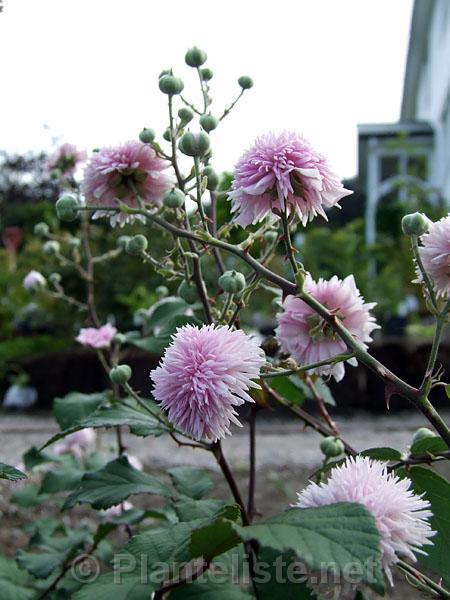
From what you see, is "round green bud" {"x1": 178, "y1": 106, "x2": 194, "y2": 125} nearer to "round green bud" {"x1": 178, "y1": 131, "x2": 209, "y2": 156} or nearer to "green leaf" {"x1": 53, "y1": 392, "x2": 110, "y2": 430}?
"round green bud" {"x1": 178, "y1": 131, "x2": 209, "y2": 156}

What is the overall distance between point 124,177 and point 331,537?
58 centimetres

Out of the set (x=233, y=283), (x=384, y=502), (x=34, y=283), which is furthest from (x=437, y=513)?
(x=34, y=283)

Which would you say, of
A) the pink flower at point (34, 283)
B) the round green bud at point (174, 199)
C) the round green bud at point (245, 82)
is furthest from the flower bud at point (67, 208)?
the pink flower at point (34, 283)

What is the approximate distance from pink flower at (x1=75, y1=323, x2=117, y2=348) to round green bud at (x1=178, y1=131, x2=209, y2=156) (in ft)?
2.50

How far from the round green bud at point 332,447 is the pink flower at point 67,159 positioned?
961 millimetres

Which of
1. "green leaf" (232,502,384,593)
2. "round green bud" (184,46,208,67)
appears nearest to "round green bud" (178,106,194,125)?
"round green bud" (184,46,208,67)

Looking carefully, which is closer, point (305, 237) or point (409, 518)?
point (409, 518)

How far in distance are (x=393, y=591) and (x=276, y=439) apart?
123 inches

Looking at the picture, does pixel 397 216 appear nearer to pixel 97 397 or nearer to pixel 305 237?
pixel 305 237

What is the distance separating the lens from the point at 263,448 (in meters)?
4.68

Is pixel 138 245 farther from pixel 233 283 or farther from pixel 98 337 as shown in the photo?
pixel 98 337

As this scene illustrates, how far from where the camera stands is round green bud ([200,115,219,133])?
933mm

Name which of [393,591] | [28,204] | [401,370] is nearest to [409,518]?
[393,591]

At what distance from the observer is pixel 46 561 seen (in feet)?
4.42
